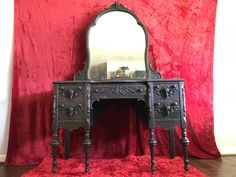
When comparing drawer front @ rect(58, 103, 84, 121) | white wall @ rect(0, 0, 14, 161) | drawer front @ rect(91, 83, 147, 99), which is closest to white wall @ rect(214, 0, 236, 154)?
drawer front @ rect(91, 83, 147, 99)

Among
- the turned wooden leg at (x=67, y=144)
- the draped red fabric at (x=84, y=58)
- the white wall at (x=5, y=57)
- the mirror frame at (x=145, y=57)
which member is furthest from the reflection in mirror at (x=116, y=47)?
the white wall at (x=5, y=57)

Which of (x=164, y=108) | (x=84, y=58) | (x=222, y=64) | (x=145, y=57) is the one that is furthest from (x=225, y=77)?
(x=84, y=58)

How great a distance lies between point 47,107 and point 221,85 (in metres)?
1.77

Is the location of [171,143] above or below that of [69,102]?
below

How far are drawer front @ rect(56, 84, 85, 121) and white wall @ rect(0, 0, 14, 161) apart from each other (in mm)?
797

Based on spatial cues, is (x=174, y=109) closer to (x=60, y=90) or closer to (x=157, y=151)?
(x=157, y=151)

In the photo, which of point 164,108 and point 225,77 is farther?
point 225,77

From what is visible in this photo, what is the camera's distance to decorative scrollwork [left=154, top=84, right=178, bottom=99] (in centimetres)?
204

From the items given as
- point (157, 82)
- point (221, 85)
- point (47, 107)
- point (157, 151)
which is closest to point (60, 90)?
point (47, 107)

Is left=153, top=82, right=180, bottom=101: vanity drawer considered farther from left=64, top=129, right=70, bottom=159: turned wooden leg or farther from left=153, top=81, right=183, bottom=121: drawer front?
left=64, top=129, right=70, bottom=159: turned wooden leg

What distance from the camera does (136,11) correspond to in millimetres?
2607

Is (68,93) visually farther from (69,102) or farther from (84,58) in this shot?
(84,58)

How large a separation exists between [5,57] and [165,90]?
5.25ft

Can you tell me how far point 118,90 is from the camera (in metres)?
2.05
